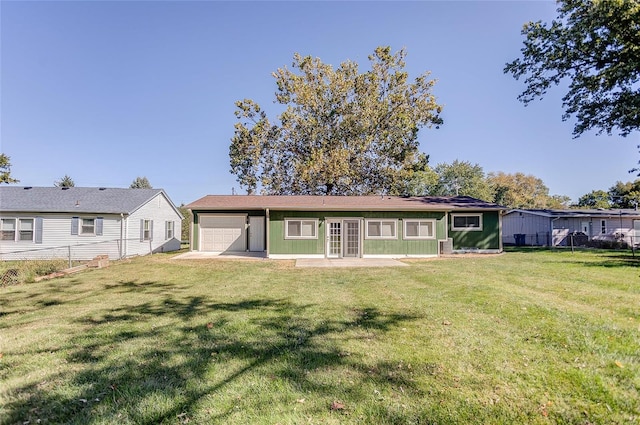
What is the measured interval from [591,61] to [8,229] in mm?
35415

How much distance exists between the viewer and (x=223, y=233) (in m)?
19.0

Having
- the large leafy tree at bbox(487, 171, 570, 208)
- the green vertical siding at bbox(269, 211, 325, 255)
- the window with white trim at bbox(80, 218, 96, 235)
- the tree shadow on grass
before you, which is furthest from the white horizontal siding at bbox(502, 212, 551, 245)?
the window with white trim at bbox(80, 218, 96, 235)

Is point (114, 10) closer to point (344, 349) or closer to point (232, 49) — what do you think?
point (232, 49)

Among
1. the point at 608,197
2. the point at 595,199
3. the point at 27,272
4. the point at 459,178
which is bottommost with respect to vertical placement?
the point at 27,272

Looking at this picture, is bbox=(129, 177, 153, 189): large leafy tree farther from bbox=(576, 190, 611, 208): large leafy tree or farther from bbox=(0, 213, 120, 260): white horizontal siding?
bbox=(576, 190, 611, 208): large leafy tree

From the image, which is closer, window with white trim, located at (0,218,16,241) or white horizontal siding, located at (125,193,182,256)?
window with white trim, located at (0,218,16,241)

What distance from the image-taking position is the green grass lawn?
2.76 meters

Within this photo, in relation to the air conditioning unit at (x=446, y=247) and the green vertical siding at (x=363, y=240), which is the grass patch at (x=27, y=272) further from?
the air conditioning unit at (x=446, y=247)

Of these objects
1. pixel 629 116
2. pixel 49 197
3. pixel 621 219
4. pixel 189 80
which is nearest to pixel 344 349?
pixel 189 80

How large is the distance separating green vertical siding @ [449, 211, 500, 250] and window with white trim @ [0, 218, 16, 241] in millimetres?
25537

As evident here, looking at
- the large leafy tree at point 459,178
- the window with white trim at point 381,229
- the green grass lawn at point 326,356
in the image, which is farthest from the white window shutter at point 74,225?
the large leafy tree at point 459,178

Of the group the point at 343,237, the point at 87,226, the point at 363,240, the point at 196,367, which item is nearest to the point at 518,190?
the point at 363,240

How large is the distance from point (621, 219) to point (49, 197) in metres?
41.3

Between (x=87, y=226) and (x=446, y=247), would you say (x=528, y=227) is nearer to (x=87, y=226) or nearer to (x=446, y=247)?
(x=446, y=247)
